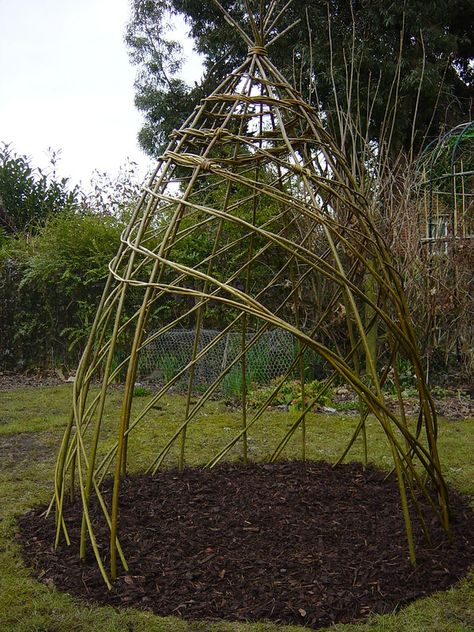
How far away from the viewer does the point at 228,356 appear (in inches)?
259

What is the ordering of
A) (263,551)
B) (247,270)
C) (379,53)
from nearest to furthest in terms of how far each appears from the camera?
1. (263,551)
2. (247,270)
3. (379,53)

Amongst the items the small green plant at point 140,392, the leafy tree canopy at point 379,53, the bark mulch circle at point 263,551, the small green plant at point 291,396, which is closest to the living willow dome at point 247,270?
the bark mulch circle at point 263,551

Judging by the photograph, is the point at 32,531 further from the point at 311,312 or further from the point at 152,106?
the point at 152,106

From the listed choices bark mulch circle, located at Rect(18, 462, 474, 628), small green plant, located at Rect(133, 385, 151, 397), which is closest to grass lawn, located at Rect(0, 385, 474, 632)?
bark mulch circle, located at Rect(18, 462, 474, 628)

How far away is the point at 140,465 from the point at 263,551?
1.54 metres

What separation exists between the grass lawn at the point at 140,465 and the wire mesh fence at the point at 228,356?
0.49m

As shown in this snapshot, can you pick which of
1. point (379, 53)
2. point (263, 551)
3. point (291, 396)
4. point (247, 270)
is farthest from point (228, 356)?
point (379, 53)

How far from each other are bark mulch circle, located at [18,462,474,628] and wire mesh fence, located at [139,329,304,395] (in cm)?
302

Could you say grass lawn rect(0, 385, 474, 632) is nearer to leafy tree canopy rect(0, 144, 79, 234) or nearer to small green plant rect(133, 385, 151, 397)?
small green plant rect(133, 385, 151, 397)

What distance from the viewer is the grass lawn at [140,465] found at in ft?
6.90

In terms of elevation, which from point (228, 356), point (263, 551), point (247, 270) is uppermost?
point (247, 270)

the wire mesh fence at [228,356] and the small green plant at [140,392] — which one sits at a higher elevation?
the wire mesh fence at [228,356]

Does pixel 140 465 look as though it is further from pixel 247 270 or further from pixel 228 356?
pixel 228 356

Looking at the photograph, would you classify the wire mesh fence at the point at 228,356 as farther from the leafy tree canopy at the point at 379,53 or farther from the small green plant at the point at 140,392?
the leafy tree canopy at the point at 379,53
